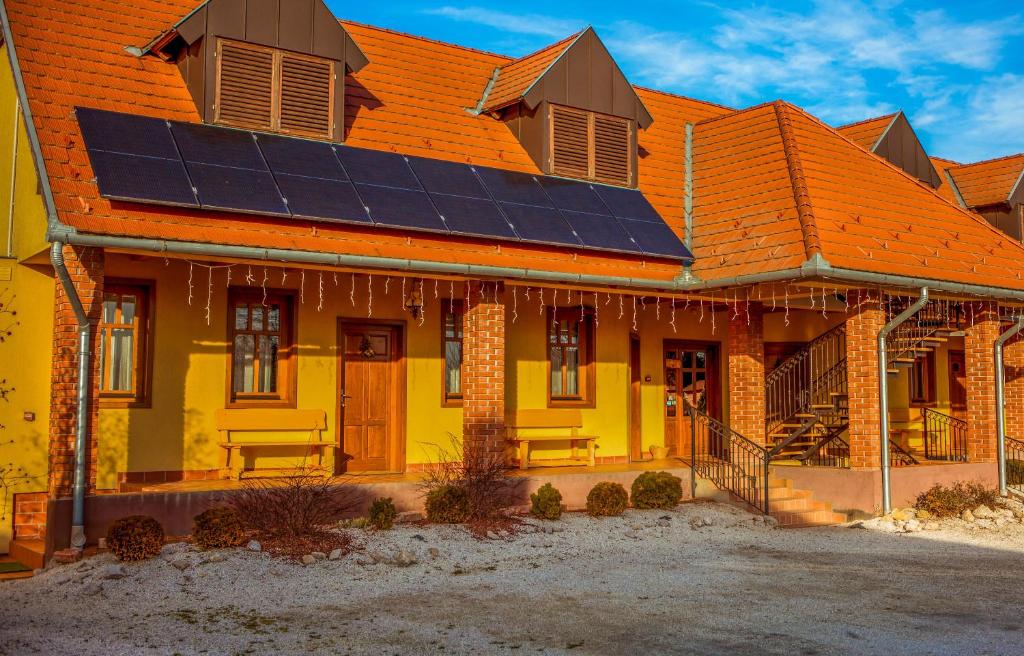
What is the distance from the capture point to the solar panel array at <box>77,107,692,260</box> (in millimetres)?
11961

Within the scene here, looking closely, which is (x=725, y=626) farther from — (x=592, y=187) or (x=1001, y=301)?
(x=1001, y=301)

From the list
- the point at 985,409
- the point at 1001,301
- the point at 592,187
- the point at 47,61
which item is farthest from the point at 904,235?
the point at 47,61

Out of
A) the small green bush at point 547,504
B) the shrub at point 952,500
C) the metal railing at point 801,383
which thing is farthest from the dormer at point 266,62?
the shrub at point 952,500

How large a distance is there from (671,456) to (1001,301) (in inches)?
242

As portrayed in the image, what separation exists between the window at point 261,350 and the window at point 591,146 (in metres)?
4.98

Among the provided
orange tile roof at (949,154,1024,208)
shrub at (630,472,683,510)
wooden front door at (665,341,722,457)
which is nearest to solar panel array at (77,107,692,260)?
shrub at (630,472,683,510)

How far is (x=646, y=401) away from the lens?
18328 mm

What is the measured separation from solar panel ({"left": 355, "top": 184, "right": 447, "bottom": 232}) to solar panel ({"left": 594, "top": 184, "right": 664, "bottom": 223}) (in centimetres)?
346

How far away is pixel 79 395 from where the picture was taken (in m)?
10.8

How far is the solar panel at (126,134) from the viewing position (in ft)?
39.4

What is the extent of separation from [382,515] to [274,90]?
6.07m

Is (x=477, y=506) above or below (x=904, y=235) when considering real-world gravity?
below

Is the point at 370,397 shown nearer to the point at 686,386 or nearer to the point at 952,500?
the point at 686,386

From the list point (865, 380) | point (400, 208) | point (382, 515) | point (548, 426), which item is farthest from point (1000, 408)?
point (382, 515)
